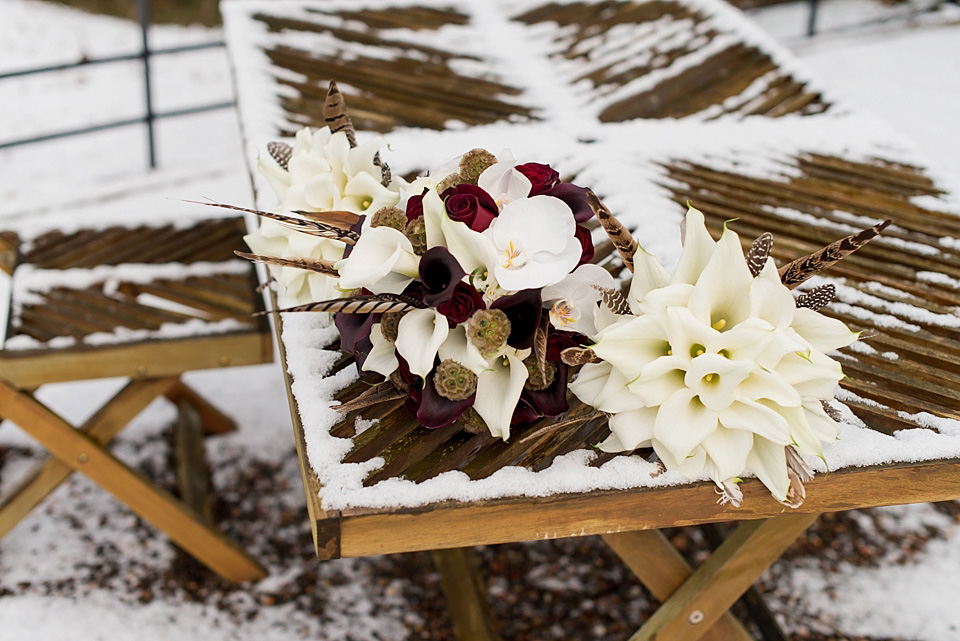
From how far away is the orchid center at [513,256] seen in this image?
3.20 feet

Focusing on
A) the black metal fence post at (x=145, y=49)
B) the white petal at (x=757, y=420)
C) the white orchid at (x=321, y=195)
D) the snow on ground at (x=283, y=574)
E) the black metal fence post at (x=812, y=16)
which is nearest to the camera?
the white petal at (x=757, y=420)

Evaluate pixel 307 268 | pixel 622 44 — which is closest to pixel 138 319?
pixel 307 268

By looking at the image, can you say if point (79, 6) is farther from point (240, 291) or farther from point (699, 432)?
point (699, 432)

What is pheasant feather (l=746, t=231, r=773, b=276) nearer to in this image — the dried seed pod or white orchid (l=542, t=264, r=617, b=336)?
white orchid (l=542, t=264, r=617, b=336)

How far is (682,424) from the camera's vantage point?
962mm

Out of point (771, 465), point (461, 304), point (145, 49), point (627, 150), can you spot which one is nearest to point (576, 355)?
point (461, 304)

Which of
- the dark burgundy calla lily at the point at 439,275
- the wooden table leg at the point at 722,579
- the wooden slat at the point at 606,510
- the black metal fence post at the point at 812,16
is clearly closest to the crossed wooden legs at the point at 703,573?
the wooden table leg at the point at 722,579

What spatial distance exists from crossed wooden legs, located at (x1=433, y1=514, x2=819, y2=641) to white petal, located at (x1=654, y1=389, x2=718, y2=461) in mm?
444

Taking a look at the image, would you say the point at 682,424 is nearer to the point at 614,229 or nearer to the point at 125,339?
the point at 614,229

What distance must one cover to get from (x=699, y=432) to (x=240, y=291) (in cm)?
144

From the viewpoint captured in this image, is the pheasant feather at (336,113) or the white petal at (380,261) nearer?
the white petal at (380,261)

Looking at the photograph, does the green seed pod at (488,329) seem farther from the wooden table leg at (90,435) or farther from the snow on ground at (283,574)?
the wooden table leg at (90,435)

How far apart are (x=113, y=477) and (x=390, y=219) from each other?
4.40ft

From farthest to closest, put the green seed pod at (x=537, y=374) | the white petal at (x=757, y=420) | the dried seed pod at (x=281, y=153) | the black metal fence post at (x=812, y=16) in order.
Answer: the black metal fence post at (x=812, y=16), the dried seed pod at (x=281, y=153), the green seed pod at (x=537, y=374), the white petal at (x=757, y=420)
